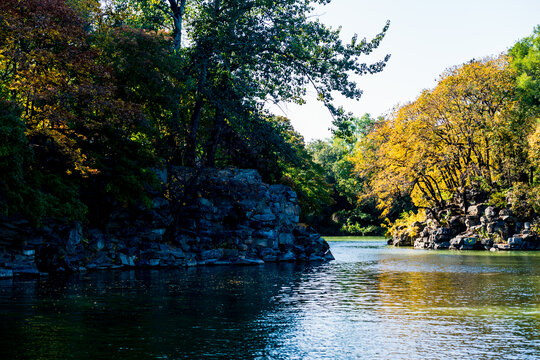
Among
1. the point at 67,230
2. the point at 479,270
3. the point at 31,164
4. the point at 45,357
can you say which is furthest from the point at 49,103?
the point at 479,270

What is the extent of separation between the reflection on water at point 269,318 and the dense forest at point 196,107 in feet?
20.0

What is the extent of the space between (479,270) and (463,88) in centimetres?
2864

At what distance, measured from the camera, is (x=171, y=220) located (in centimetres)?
3023

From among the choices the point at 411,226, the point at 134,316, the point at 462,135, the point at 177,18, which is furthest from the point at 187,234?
the point at 411,226

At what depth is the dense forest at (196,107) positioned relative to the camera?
73.9 feet

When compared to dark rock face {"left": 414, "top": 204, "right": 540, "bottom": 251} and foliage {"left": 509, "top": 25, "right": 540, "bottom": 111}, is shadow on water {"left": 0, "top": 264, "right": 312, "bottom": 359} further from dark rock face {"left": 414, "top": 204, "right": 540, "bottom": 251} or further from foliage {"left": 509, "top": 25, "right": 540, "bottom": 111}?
foliage {"left": 509, "top": 25, "right": 540, "bottom": 111}

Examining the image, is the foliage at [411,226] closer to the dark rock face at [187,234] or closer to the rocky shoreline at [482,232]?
the rocky shoreline at [482,232]

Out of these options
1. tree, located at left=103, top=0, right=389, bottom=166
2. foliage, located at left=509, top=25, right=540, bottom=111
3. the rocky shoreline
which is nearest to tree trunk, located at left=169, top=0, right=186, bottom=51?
tree, located at left=103, top=0, right=389, bottom=166

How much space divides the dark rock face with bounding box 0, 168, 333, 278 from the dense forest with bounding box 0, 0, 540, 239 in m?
1.27

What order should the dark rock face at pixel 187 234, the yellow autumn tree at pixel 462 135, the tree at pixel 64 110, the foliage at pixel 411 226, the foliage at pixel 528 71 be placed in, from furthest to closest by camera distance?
the foliage at pixel 411 226, the foliage at pixel 528 71, the yellow autumn tree at pixel 462 135, the dark rock face at pixel 187 234, the tree at pixel 64 110

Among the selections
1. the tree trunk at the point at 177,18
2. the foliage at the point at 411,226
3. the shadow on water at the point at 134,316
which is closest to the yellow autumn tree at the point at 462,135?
the foliage at the point at 411,226

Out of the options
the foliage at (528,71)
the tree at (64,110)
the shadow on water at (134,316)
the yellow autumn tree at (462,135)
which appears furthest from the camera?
the foliage at (528,71)

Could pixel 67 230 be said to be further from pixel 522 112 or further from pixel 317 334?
pixel 522 112

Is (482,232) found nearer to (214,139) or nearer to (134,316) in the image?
(214,139)
